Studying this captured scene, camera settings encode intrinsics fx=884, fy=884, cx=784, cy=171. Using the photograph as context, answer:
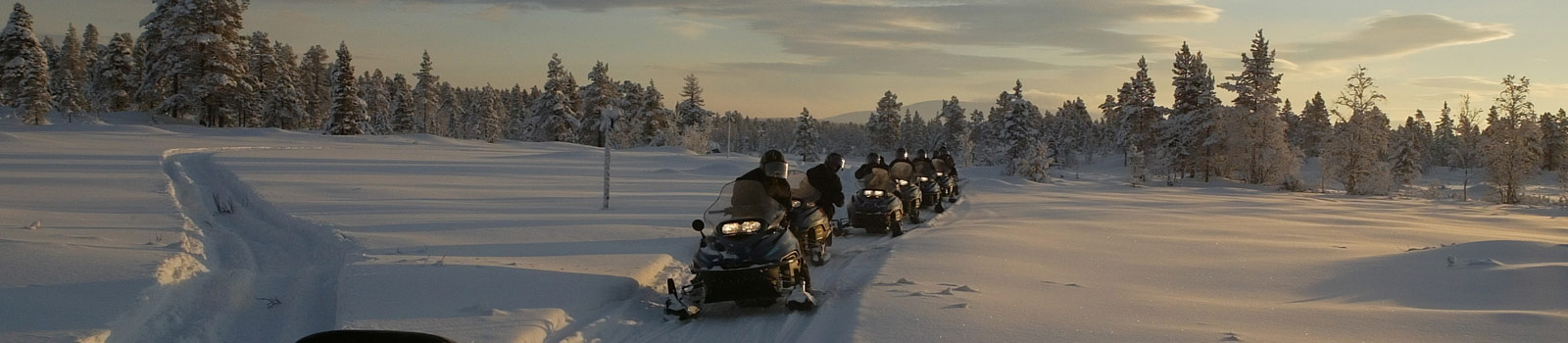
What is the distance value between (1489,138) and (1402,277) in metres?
39.5

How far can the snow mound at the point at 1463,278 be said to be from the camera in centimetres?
687

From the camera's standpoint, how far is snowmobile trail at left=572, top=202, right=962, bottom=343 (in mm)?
6758

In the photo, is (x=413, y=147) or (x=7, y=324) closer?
(x=7, y=324)

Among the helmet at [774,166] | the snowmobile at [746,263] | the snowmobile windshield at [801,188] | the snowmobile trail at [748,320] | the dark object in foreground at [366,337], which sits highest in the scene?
the helmet at [774,166]

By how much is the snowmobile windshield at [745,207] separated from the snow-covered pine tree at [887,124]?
92.3m

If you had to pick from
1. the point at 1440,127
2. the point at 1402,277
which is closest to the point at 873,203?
the point at 1402,277

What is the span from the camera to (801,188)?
10.7m

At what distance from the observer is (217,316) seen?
6906 millimetres

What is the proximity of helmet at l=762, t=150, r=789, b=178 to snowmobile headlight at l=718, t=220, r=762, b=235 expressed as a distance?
1.26 metres

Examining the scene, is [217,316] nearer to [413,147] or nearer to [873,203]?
[873,203]

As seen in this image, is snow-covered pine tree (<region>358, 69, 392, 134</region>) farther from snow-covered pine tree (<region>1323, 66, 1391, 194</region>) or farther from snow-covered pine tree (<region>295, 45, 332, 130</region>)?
snow-covered pine tree (<region>1323, 66, 1391, 194</region>)

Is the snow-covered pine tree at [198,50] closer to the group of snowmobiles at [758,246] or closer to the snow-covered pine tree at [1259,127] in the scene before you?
the group of snowmobiles at [758,246]

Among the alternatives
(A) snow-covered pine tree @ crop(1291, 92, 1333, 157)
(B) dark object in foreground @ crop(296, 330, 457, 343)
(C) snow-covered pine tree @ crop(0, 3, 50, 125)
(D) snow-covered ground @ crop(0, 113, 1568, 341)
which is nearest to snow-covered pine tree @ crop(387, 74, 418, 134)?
(C) snow-covered pine tree @ crop(0, 3, 50, 125)

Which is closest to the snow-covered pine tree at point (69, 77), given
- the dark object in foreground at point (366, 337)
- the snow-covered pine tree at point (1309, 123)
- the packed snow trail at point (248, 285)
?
the packed snow trail at point (248, 285)
